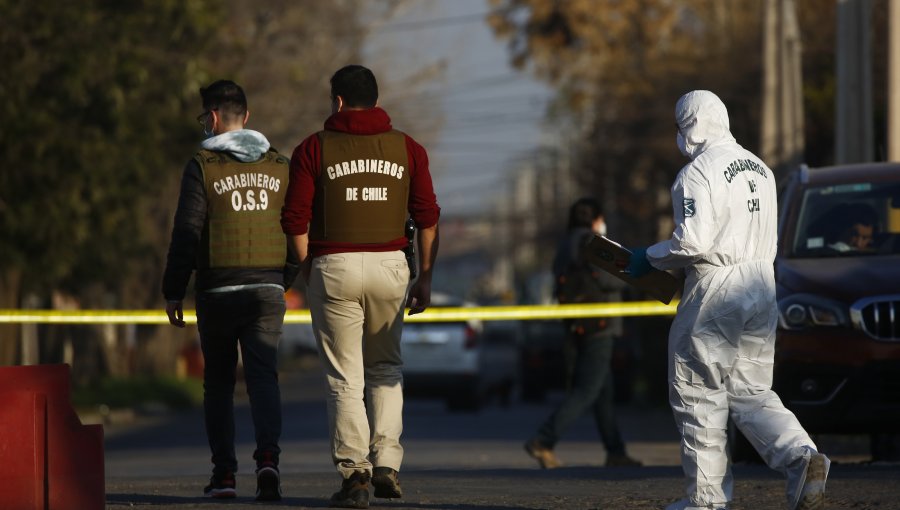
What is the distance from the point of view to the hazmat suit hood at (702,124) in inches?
285

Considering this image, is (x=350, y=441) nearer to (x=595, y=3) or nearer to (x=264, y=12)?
(x=264, y=12)

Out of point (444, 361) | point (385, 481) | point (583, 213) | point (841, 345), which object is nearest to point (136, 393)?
point (444, 361)

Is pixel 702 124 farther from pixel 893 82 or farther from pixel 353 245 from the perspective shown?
pixel 893 82

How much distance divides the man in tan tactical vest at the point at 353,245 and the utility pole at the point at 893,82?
11.4 m

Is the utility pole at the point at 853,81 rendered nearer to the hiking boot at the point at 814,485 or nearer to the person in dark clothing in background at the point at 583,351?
the person in dark clothing in background at the point at 583,351

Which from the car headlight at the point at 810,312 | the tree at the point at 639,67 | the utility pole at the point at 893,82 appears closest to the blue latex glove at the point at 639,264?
the car headlight at the point at 810,312

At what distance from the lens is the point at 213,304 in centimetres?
842

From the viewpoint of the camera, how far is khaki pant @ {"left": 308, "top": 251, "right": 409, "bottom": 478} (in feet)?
25.3

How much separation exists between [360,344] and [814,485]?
Result: 2049 mm

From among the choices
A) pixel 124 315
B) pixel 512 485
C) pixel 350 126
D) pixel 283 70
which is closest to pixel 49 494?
pixel 350 126

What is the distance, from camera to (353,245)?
773 centimetres

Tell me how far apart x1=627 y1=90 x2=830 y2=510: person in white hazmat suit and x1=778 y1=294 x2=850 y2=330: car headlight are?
3062 millimetres

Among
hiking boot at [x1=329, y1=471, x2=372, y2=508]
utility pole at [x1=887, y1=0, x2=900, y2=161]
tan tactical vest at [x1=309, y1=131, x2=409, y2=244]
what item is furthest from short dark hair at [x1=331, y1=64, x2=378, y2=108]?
utility pole at [x1=887, y1=0, x2=900, y2=161]

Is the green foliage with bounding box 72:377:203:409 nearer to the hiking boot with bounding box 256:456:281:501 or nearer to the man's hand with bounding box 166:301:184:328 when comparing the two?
the man's hand with bounding box 166:301:184:328
